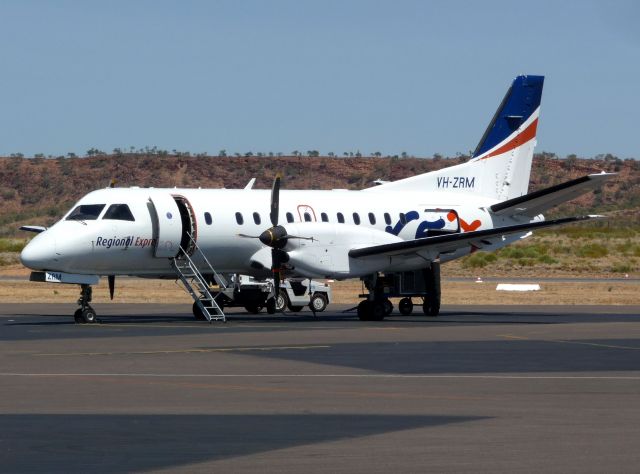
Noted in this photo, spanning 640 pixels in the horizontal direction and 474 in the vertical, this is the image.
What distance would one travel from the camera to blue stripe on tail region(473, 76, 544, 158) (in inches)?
1582

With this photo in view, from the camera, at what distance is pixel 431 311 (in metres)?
35.8

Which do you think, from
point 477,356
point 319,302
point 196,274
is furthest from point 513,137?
point 477,356

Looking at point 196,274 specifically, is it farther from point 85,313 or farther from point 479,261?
point 479,261

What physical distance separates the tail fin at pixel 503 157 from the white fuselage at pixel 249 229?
0.77 m

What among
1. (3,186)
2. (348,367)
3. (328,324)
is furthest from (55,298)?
(3,186)

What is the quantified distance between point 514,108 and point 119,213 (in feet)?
45.9

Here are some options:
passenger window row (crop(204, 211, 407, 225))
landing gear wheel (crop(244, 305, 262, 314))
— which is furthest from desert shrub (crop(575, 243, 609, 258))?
landing gear wheel (crop(244, 305, 262, 314))

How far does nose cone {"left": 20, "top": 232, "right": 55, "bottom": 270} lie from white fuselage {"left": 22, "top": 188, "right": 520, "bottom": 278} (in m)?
0.02

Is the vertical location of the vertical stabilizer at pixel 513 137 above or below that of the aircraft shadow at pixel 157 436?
above

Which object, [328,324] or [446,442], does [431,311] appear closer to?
[328,324]

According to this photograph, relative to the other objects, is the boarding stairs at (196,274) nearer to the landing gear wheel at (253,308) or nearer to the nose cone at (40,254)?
the landing gear wheel at (253,308)

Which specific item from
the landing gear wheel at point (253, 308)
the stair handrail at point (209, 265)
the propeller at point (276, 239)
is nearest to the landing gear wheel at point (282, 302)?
the landing gear wheel at point (253, 308)

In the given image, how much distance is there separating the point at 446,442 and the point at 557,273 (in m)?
58.8

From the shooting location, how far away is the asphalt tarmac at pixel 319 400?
36.7 feet
